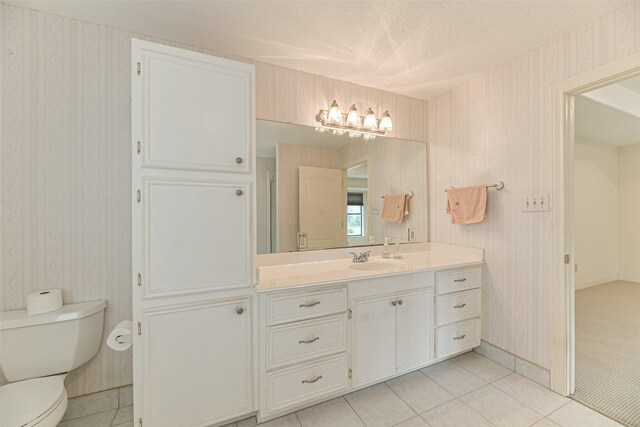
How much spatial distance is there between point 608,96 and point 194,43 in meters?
3.91

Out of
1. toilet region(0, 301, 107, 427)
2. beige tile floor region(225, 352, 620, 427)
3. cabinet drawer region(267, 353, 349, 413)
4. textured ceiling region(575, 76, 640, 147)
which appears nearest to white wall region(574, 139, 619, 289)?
textured ceiling region(575, 76, 640, 147)

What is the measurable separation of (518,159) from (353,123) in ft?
4.17

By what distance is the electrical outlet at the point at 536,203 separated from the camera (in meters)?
1.79

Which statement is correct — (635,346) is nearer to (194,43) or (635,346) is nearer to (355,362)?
(355,362)

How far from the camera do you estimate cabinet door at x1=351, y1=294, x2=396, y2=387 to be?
168 cm

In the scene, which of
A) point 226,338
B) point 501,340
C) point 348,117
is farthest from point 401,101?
point 226,338

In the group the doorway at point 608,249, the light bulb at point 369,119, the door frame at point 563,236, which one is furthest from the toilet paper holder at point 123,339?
the doorway at point 608,249

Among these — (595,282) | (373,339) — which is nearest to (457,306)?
(373,339)

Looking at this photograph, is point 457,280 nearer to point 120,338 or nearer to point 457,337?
point 457,337

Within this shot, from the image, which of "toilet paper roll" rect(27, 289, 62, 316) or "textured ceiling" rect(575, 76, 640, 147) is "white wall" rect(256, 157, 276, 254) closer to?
"toilet paper roll" rect(27, 289, 62, 316)

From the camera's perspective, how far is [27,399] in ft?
3.87

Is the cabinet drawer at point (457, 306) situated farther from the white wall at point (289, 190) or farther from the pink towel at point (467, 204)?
the white wall at point (289, 190)

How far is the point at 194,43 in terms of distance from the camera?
1.80 meters

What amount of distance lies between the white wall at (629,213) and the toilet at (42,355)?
698 centimetres
